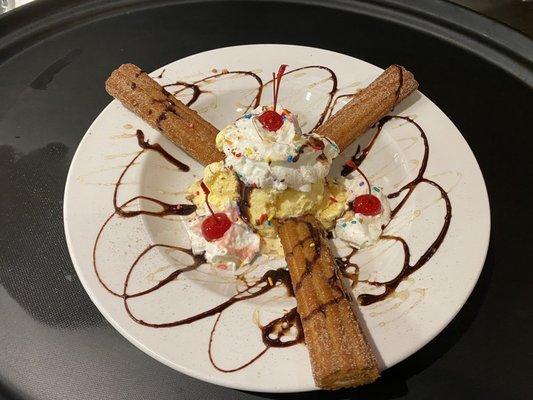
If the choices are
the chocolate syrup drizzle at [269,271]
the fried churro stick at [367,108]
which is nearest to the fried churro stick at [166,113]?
the chocolate syrup drizzle at [269,271]

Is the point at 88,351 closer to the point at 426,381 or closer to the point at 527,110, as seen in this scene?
the point at 426,381

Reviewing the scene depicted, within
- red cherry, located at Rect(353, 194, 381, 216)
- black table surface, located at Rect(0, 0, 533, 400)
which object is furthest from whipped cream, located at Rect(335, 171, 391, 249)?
black table surface, located at Rect(0, 0, 533, 400)

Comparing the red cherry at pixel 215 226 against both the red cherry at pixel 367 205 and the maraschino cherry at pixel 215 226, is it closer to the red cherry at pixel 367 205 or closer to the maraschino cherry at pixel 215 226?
the maraschino cherry at pixel 215 226

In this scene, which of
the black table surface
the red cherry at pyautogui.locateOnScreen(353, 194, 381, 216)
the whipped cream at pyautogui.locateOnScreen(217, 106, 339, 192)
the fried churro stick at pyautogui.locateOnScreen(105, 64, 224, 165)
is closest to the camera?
the black table surface

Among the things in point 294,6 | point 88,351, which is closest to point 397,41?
point 294,6

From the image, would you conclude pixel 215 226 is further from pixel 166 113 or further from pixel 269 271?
pixel 166 113

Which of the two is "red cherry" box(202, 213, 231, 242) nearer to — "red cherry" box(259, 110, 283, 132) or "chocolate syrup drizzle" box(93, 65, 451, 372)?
"chocolate syrup drizzle" box(93, 65, 451, 372)
